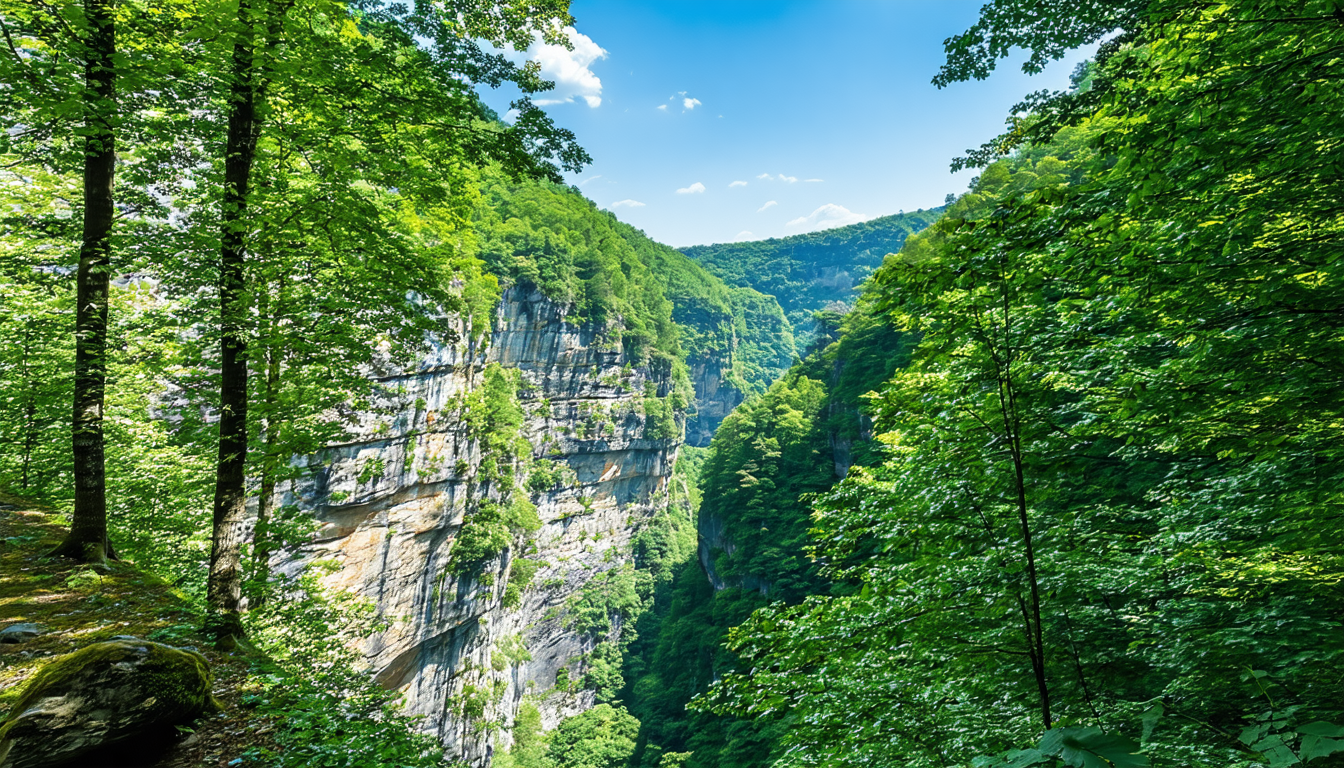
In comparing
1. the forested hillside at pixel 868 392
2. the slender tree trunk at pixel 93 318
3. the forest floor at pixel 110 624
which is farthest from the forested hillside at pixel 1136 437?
the slender tree trunk at pixel 93 318

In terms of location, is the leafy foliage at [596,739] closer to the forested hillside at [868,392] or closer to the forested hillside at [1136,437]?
the forested hillside at [868,392]

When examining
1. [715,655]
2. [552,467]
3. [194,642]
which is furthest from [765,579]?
[194,642]

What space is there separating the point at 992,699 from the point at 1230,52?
5.32 meters

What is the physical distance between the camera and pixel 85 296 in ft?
18.5

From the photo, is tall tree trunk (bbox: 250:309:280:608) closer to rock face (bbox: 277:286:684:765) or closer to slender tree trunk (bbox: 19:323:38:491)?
rock face (bbox: 277:286:684:765)

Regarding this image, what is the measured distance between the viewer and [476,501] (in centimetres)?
3741

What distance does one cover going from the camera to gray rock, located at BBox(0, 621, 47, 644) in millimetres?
4566

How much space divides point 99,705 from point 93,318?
4.15 meters

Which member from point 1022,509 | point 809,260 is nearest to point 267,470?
point 1022,509

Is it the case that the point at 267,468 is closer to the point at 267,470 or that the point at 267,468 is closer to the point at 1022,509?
the point at 267,470

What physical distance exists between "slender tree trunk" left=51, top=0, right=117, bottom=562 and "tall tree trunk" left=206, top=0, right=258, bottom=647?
35.5 inches

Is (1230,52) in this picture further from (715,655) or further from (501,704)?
(501,704)

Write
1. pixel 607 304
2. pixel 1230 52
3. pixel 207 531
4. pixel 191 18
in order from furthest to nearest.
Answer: pixel 607 304
pixel 207 531
pixel 191 18
pixel 1230 52

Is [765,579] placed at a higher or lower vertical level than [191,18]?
lower
